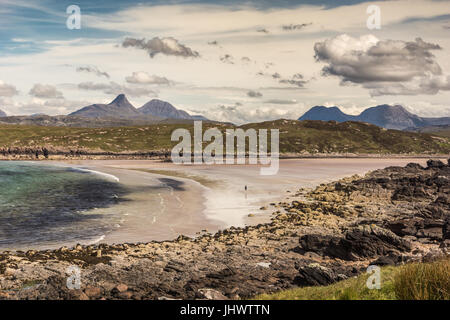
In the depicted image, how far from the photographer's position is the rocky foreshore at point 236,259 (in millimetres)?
18234

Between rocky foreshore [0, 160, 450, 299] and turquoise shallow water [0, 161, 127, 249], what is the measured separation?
472cm

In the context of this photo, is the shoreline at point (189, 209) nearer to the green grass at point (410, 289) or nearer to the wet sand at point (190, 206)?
the wet sand at point (190, 206)

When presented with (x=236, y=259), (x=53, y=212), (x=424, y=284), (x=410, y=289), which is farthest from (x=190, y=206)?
(x=424, y=284)

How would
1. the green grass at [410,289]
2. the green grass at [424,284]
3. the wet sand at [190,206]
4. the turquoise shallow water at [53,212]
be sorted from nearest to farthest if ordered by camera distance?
1. the green grass at [424,284]
2. the green grass at [410,289]
3. the turquoise shallow water at [53,212]
4. the wet sand at [190,206]

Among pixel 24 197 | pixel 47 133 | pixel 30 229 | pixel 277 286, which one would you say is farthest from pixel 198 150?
pixel 277 286

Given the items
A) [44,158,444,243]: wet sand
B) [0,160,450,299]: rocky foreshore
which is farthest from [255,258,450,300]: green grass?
[44,158,444,243]: wet sand

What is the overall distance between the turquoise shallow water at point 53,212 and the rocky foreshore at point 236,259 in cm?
472

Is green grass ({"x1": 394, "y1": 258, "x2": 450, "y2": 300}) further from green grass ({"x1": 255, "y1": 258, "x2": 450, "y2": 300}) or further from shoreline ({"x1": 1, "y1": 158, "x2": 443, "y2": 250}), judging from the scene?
shoreline ({"x1": 1, "y1": 158, "x2": 443, "y2": 250})

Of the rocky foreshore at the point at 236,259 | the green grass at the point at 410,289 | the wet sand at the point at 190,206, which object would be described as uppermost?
the green grass at the point at 410,289

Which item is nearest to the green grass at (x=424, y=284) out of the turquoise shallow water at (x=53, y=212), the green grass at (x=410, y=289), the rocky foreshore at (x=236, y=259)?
the green grass at (x=410, y=289)
